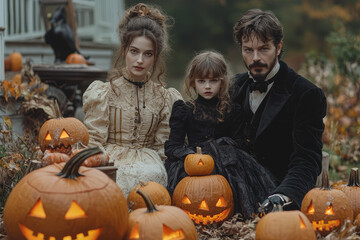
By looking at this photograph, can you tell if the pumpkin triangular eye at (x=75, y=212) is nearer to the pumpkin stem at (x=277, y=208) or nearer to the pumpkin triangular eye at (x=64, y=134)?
the pumpkin triangular eye at (x=64, y=134)

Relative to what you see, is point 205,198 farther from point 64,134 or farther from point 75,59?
point 75,59

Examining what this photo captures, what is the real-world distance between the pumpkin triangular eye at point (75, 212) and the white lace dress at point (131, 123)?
52.3 inches

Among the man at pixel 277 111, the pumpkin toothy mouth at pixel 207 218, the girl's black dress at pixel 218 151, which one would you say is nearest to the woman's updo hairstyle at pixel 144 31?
the girl's black dress at pixel 218 151

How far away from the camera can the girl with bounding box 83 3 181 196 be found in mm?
3947

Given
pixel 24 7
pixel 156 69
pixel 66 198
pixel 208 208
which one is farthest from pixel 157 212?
pixel 24 7

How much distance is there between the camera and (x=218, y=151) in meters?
3.75

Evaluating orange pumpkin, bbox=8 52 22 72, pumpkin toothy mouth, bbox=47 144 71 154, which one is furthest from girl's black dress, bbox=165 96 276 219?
orange pumpkin, bbox=8 52 22 72

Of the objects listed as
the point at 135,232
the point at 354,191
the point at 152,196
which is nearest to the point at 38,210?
the point at 135,232

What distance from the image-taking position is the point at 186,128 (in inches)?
157

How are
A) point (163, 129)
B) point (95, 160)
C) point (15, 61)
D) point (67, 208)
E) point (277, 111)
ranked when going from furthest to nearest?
point (15, 61)
point (163, 129)
point (277, 111)
point (95, 160)
point (67, 208)

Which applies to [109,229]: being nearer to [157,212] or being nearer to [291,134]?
[157,212]

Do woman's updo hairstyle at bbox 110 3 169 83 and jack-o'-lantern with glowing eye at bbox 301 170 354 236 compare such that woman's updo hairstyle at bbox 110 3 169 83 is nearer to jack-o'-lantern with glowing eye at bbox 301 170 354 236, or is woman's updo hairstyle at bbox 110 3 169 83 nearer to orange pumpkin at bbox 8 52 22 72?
jack-o'-lantern with glowing eye at bbox 301 170 354 236

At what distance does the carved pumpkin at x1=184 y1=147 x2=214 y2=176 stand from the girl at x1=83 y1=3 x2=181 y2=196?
38 cm

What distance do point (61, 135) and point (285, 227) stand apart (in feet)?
5.56
